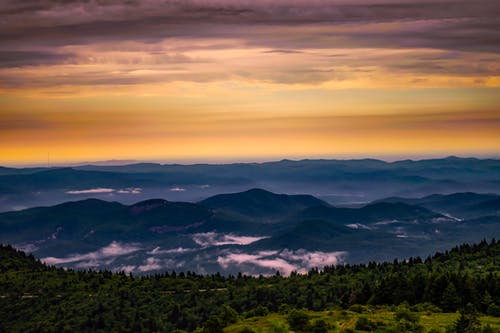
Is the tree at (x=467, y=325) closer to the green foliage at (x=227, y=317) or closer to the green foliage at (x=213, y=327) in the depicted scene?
the green foliage at (x=213, y=327)

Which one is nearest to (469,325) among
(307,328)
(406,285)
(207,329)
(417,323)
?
(417,323)

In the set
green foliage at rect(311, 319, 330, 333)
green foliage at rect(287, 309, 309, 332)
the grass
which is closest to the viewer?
green foliage at rect(311, 319, 330, 333)

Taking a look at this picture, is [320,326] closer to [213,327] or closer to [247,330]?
[247,330]

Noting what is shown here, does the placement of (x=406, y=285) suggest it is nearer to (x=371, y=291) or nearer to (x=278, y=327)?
(x=371, y=291)

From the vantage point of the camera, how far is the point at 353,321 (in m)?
119

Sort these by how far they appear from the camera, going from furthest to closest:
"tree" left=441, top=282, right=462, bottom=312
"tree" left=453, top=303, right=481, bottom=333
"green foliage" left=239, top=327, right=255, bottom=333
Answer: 1. "tree" left=441, top=282, right=462, bottom=312
2. "green foliage" left=239, top=327, right=255, bottom=333
3. "tree" left=453, top=303, right=481, bottom=333

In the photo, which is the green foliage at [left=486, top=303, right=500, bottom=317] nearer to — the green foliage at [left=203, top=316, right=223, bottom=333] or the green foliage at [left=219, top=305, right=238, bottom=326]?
the green foliage at [left=219, top=305, right=238, bottom=326]

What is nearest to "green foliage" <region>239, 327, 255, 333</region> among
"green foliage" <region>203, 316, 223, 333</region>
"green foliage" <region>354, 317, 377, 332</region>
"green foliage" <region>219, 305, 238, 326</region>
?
"green foliage" <region>203, 316, 223, 333</region>

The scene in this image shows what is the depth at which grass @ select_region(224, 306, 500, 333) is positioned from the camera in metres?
112

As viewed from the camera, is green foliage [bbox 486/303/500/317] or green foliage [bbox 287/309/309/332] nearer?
green foliage [bbox 287/309/309/332]

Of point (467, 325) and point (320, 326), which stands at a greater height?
point (467, 325)

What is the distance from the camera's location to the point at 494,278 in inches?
6220

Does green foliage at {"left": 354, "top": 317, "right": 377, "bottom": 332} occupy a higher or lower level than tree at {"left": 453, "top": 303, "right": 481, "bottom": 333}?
lower

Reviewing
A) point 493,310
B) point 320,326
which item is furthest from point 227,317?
point 493,310
